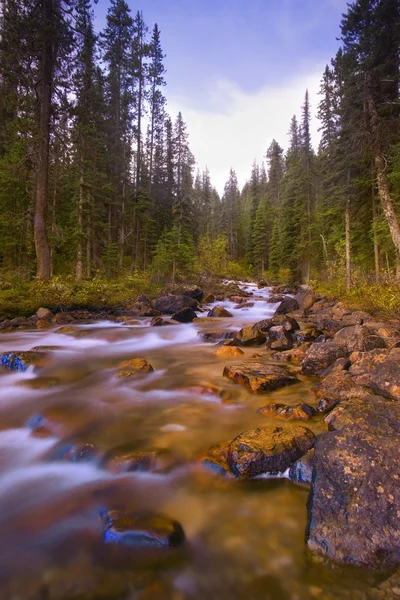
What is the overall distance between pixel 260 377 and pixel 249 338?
11.6 feet

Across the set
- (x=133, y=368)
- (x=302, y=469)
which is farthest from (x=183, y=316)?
(x=302, y=469)

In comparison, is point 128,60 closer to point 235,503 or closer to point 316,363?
point 316,363

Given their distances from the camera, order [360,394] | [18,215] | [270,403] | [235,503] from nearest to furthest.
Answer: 1. [235,503]
2. [360,394]
3. [270,403]
4. [18,215]

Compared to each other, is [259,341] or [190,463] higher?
[259,341]

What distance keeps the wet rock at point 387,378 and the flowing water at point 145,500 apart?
988mm

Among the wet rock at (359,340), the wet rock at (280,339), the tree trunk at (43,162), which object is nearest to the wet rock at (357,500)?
the wet rock at (359,340)

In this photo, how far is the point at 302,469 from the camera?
3.22m

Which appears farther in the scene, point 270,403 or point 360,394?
point 270,403

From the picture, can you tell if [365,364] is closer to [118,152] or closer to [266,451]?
[266,451]

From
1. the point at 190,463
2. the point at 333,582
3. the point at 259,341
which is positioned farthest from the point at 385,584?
the point at 259,341

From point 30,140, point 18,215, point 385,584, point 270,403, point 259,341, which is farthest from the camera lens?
point 18,215

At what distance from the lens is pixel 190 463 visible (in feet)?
11.9

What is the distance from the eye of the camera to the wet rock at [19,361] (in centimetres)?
661

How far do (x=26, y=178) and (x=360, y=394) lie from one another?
15.9m
